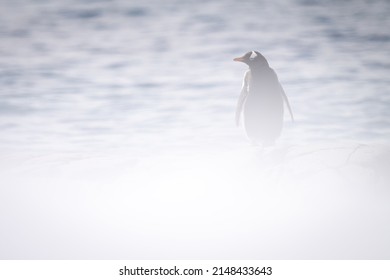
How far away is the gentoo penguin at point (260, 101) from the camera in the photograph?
3.42m

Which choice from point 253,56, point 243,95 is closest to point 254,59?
point 253,56

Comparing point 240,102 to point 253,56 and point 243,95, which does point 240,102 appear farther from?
point 253,56

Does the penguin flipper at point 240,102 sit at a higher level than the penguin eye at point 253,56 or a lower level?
lower

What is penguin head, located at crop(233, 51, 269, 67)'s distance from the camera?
3.51 m

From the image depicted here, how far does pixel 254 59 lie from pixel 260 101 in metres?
0.26

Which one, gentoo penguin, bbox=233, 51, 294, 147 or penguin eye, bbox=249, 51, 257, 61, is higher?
penguin eye, bbox=249, 51, 257, 61

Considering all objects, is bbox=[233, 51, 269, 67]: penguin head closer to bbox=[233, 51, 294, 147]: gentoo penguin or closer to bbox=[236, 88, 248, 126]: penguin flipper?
bbox=[233, 51, 294, 147]: gentoo penguin

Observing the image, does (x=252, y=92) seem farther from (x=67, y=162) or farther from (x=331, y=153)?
(x=67, y=162)

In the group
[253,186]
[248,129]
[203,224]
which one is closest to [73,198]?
[203,224]

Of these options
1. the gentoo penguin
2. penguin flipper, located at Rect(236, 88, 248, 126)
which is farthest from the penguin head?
penguin flipper, located at Rect(236, 88, 248, 126)

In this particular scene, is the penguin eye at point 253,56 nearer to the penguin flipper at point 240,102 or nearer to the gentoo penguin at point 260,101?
the gentoo penguin at point 260,101

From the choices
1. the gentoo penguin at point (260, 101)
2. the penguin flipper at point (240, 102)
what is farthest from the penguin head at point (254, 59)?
the penguin flipper at point (240, 102)

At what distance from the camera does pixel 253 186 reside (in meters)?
2.94

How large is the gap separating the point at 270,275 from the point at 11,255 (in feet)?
3.64
